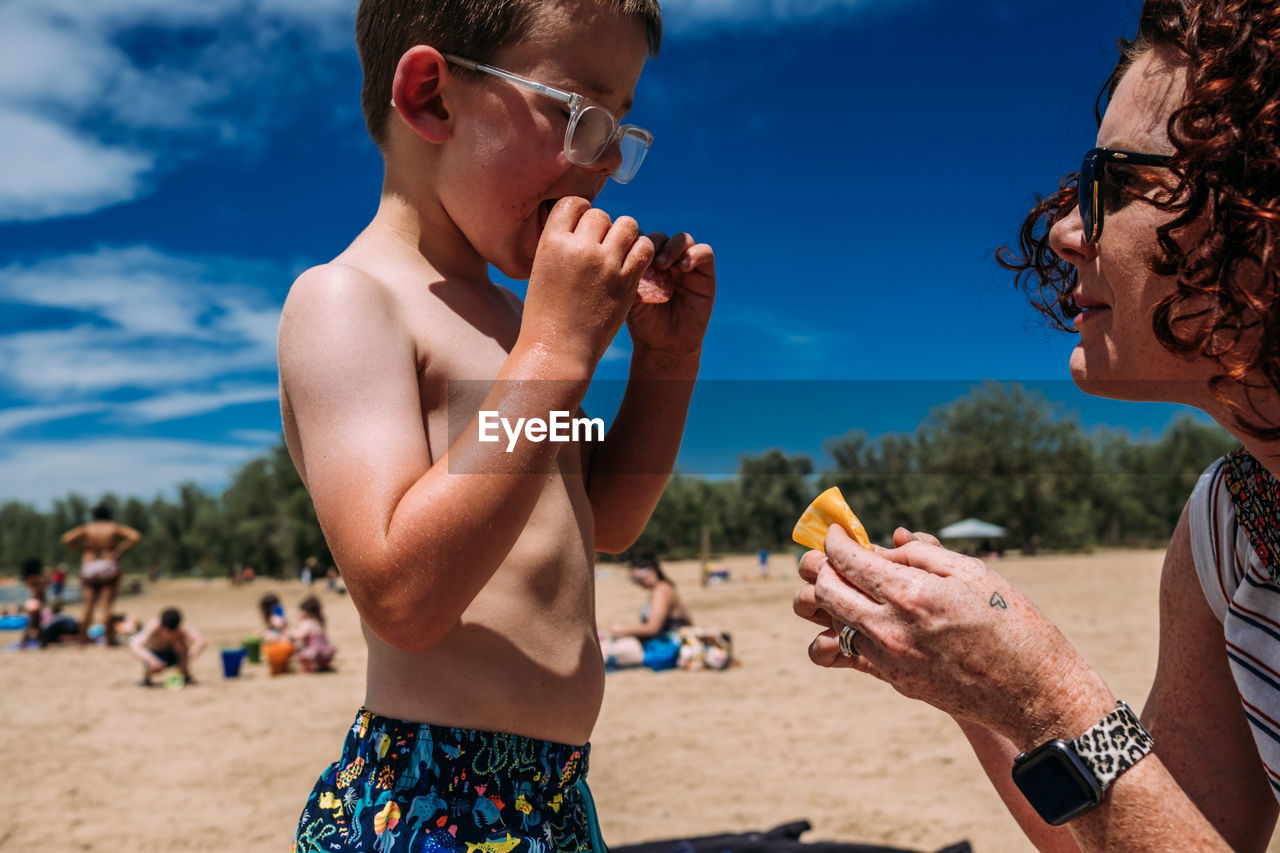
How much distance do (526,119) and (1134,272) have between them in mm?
1251

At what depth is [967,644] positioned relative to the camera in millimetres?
1463

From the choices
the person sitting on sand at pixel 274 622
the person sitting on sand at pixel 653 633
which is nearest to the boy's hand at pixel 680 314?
the person sitting on sand at pixel 653 633

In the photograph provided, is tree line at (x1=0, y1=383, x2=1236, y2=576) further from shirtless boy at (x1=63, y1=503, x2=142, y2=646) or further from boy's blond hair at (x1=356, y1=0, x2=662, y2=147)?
boy's blond hair at (x1=356, y1=0, x2=662, y2=147)

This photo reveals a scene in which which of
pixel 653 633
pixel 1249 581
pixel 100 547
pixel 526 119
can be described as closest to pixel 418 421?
pixel 526 119

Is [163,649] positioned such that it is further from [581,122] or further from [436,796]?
[581,122]

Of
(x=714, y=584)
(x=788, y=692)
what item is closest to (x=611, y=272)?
(x=788, y=692)

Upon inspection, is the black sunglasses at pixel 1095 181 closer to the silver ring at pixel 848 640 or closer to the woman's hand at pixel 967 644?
the woman's hand at pixel 967 644

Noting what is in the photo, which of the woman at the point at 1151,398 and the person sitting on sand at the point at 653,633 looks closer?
the woman at the point at 1151,398

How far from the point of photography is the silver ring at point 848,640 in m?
1.64

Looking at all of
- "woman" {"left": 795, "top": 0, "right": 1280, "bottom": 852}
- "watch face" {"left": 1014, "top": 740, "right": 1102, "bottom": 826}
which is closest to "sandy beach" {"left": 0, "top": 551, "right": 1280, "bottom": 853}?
"woman" {"left": 795, "top": 0, "right": 1280, "bottom": 852}

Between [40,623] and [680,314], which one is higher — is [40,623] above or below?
below

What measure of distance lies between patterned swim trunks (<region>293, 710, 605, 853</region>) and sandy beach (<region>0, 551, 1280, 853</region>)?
437cm

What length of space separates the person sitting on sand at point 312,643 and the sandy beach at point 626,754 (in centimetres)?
32

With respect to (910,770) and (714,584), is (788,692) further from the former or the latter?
(714,584)
